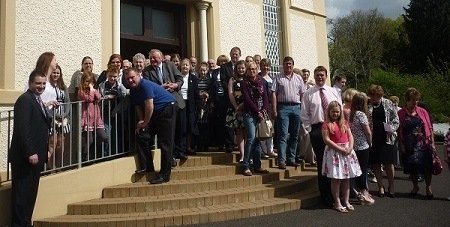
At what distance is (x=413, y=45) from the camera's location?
34594 millimetres

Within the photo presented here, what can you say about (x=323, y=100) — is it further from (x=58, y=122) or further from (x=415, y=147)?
(x=58, y=122)

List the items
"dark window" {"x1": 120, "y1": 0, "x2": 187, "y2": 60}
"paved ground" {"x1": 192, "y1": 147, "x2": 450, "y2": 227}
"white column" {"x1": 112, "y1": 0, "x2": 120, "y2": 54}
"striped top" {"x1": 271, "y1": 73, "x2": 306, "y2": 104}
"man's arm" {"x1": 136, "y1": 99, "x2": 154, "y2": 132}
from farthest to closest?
"dark window" {"x1": 120, "y1": 0, "x2": 187, "y2": 60} → "white column" {"x1": 112, "y1": 0, "x2": 120, "y2": 54} → "striped top" {"x1": 271, "y1": 73, "x2": 306, "y2": 104} → "man's arm" {"x1": 136, "y1": 99, "x2": 154, "y2": 132} → "paved ground" {"x1": 192, "y1": 147, "x2": 450, "y2": 227}

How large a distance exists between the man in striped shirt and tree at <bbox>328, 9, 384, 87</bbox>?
112ft

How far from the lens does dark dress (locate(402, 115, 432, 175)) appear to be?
6613mm

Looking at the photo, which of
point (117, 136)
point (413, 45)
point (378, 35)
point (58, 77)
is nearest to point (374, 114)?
point (117, 136)

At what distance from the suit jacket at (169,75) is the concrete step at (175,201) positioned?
1446 millimetres

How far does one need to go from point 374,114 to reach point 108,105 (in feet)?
12.9

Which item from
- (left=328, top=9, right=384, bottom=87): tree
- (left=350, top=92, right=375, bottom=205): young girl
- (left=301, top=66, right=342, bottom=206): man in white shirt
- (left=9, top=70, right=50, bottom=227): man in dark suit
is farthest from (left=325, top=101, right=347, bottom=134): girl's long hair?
(left=328, top=9, right=384, bottom=87): tree

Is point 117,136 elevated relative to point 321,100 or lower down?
lower down

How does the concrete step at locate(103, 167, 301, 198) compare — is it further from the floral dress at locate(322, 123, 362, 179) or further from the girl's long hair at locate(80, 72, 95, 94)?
the girl's long hair at locate(80, 72, 95, 94)

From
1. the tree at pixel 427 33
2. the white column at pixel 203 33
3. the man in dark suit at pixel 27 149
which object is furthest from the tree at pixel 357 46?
the man in dark suit at pixel 27 149

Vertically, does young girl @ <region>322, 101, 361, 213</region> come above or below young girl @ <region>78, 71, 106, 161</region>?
below

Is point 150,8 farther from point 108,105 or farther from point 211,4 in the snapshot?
point 108,105

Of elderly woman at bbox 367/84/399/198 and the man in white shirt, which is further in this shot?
elderly woman at bbox 367/84/399/198
